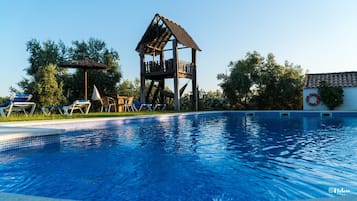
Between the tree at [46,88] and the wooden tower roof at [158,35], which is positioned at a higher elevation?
the wooden tower roof at [158,35]

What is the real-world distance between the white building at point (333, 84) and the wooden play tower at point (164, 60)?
7072mm

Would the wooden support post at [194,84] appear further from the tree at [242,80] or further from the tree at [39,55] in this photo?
the tree at [39,55]

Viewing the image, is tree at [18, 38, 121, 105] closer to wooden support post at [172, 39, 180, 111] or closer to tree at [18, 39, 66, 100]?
tree at [18, 39, 66, 100]

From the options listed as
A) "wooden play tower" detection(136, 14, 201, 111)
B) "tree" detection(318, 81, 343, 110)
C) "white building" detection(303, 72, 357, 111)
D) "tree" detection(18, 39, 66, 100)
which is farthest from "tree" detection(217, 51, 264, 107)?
"tree" detection(18, 39, 66, 100)

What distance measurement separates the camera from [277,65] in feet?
56.9

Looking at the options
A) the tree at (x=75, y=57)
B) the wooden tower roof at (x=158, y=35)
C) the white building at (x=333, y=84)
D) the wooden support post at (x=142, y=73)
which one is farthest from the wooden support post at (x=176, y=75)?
the white building at (x=333, y=84)

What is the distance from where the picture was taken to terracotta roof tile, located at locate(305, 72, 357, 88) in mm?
15250

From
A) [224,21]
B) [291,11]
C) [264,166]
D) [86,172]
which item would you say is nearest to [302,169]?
[264,166]

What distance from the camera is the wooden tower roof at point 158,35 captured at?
15.6 metres

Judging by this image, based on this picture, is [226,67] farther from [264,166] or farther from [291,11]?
[264,166]

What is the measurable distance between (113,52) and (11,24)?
6.58 meters

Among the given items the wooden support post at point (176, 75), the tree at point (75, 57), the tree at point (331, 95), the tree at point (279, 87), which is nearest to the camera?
the tree at point (331, 95)

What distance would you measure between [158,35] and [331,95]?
11.1 m

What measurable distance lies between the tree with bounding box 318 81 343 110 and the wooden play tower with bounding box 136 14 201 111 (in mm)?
7650
